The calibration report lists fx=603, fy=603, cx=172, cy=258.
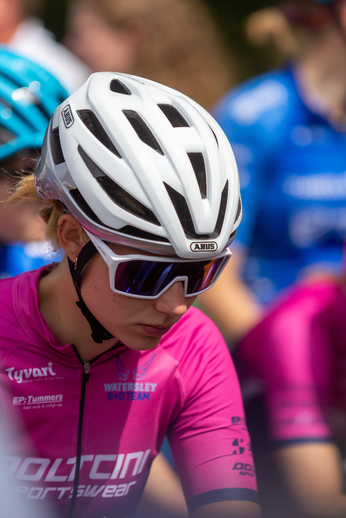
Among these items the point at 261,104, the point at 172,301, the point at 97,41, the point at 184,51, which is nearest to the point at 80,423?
the point at 172,301

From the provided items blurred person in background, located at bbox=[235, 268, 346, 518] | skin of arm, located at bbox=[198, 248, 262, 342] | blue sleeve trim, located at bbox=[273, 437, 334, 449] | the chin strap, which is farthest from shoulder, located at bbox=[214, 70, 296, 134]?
the chin strap

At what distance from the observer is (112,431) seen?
206cm

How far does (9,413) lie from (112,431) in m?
0.36

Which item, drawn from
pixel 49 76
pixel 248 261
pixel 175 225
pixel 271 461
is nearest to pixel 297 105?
pixel 248 261

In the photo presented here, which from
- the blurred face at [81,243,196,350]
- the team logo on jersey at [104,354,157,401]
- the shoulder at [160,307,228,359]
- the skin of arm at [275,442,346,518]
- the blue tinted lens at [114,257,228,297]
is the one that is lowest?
the skin of arm at [275,442,346,518]

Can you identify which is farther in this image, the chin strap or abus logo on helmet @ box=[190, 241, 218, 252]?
the chin strap

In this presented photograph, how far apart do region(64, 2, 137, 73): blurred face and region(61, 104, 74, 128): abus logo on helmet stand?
428 centimetres

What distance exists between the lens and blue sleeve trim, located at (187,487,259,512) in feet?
6.64

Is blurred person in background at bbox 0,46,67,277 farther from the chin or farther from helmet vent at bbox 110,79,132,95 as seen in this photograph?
the chin

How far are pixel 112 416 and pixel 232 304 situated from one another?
1834 millimetres

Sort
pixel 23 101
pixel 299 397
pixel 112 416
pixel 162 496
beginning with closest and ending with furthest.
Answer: pixel 112 416
pixel 162 496
pixel 23 101
pixel 299 397

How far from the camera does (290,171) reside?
12.8ft

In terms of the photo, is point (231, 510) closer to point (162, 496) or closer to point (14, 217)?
point (162, 496)

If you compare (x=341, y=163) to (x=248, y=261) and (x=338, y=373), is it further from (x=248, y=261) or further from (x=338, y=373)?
(x=338, y=373)
